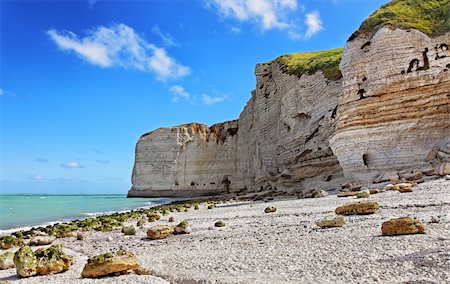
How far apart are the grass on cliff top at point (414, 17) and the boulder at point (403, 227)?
15.2 m

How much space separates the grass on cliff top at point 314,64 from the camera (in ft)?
81.3

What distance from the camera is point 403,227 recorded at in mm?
5879

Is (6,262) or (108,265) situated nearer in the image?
(108,265)

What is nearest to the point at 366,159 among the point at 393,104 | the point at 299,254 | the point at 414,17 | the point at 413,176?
the point at 393,104

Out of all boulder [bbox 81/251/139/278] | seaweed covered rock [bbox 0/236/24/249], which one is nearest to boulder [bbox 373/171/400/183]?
boulder [bbox 81/251/139/278]

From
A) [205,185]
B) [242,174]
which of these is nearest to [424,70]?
[242,174]

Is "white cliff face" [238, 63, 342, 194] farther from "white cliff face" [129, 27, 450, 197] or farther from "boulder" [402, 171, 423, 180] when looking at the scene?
"boulder" [402, 171, 423, 180]

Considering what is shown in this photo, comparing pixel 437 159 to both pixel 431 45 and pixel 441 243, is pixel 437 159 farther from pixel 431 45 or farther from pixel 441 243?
pixel 441 243

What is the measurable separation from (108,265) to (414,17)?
782 inches

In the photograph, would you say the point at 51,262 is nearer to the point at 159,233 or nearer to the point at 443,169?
the point at 159,233

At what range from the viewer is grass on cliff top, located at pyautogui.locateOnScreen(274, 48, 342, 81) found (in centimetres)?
2477

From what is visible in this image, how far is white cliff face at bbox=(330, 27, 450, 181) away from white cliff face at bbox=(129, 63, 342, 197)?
2.82 metres

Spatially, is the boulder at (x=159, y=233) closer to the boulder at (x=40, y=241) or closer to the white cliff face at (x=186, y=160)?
the boulder at (x=40, y=241)

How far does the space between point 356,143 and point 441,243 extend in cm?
1456
